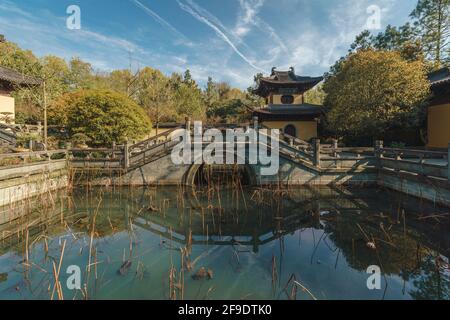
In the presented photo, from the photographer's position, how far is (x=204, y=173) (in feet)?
47.7

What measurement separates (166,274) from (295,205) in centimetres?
557

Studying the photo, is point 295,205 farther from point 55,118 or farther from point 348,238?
point 55,118

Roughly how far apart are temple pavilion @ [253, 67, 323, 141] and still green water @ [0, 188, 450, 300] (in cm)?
1130

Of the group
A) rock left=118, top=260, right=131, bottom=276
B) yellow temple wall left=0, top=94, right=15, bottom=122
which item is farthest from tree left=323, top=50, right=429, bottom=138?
yellow temple wall left=0, top=94, right=15, bottom=122

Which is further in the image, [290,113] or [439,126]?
[290,113]

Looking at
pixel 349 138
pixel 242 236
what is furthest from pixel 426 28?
pixel 242 236

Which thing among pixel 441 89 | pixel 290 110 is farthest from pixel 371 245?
pixel 290 110

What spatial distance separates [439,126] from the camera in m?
14.9

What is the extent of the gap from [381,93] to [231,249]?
14163 mm

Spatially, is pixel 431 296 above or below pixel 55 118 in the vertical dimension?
below

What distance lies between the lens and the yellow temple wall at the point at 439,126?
14.4m

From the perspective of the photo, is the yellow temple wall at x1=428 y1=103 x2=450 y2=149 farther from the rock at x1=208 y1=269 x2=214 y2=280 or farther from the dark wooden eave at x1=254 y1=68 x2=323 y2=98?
the rock at x1=208 y1=269 x2=214 y2=280

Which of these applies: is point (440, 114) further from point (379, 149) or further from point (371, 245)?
point (371, 245)

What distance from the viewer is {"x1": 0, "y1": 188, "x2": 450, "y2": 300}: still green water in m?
3.88
